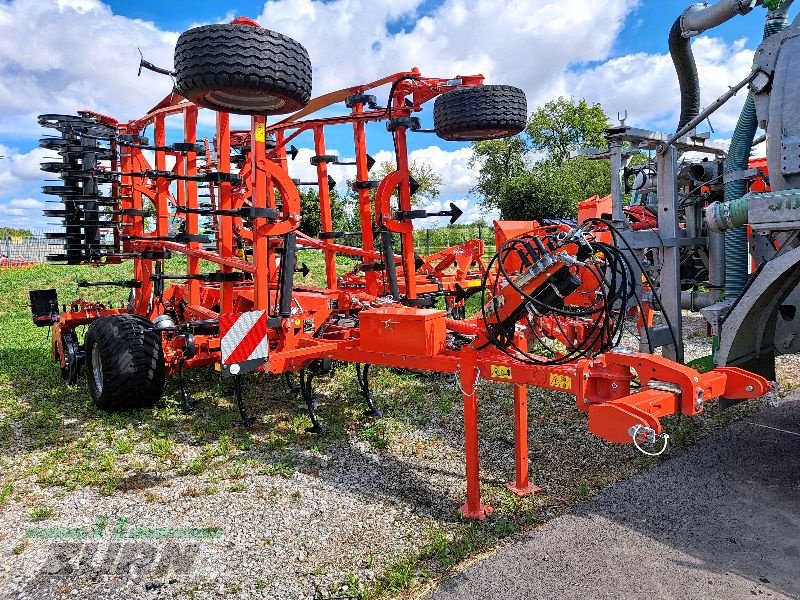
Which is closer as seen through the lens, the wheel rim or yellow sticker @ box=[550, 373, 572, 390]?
yellow sticker @ box=[550, 373, 572, 390]

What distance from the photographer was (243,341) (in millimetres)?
4438

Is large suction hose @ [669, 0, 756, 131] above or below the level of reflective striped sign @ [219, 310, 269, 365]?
above

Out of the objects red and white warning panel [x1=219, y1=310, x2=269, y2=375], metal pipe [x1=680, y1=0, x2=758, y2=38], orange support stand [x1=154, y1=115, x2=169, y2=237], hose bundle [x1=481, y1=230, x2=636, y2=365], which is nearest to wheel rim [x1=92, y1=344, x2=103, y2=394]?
orange support stand [x1=154, y1=115, x2=169, y2=237]

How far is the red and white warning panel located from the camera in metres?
4.36

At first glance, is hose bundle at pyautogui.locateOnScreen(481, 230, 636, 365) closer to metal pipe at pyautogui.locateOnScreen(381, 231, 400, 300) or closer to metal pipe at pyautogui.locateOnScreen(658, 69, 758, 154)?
metal pipe at pyautogui.locateOnScreen(658, 69, 758, 154)

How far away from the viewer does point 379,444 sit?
5.07m

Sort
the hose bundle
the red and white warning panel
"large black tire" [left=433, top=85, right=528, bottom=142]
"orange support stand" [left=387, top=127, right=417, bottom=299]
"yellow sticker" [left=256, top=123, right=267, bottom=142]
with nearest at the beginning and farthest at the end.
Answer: the hose bundle → the red and white warning panel → "yellow sticker" [left=256, top=123, right=267, bottom=142] → "large black tire" [left=433, top=85, right=528, bottom=142] → "orange support stand" [left=387, top=127, right=417, bottom=299]

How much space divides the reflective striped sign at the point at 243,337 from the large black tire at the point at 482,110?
A: 2535 millimetres

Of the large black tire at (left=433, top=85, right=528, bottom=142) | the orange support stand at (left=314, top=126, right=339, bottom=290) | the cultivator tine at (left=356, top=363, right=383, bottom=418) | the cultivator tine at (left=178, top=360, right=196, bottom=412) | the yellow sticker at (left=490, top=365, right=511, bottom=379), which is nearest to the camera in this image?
the yellow sticker at (left=490, top=365, right=511, bottom=379)

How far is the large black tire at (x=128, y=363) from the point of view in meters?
5.59

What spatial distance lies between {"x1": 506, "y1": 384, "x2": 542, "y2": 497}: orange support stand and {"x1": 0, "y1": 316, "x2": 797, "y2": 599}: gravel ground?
0.35 feet

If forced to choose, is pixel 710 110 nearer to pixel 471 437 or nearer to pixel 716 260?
pixel 716 260

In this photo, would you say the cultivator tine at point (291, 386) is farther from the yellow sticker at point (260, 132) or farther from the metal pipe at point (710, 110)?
the metal pipe at point (710, 110)

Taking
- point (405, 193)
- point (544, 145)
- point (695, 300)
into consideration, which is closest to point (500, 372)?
point (695, 300)
